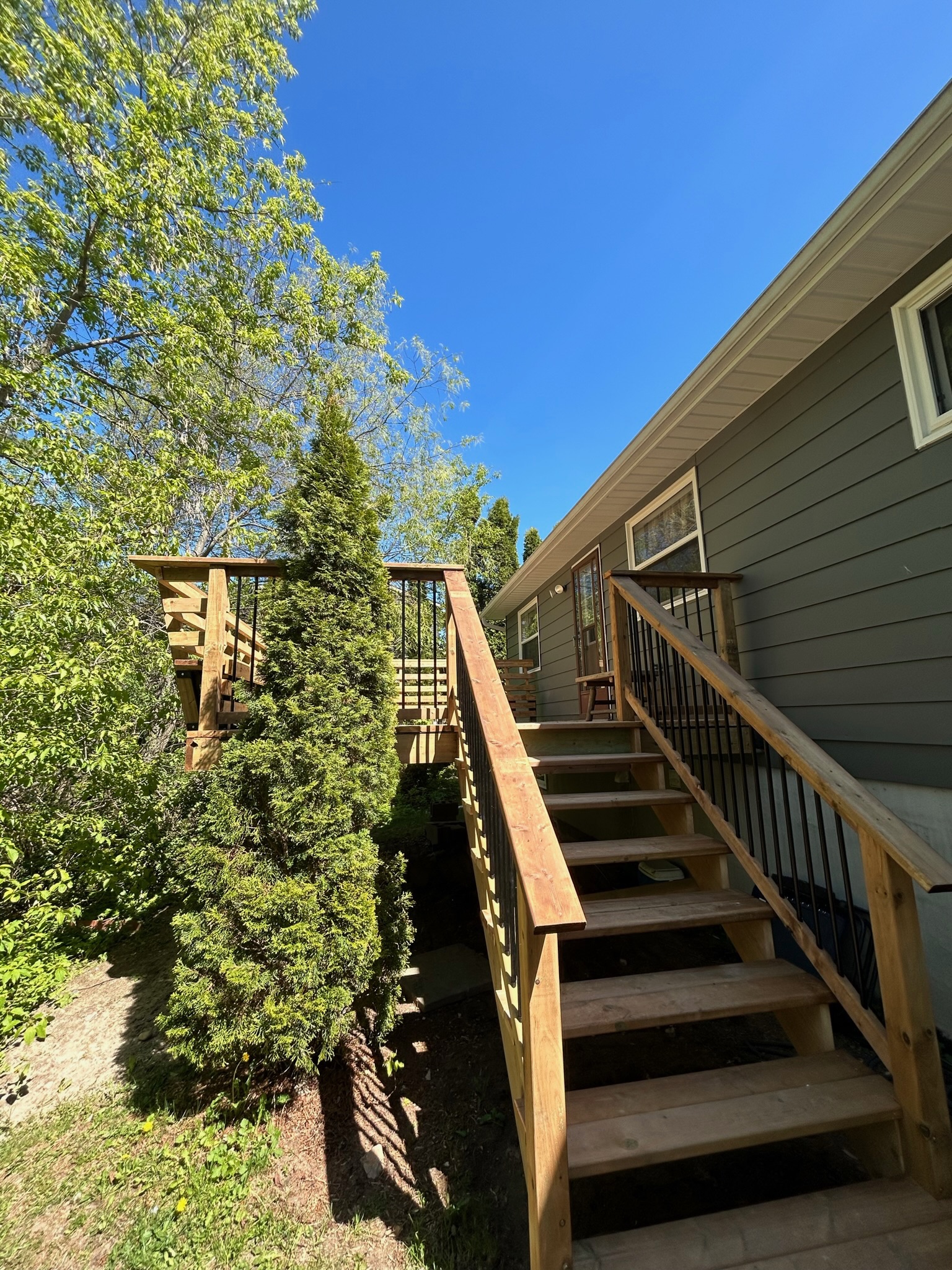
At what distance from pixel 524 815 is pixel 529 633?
8444 millimetres

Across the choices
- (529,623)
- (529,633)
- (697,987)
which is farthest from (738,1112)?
(529,623)

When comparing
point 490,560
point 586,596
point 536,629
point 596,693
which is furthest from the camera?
point 490,560

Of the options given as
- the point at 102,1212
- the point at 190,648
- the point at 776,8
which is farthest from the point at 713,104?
the point at 102,1212

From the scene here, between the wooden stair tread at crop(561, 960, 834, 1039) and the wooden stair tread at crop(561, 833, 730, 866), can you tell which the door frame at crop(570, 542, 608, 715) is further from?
the wooden stair tread at crop(561, 960, 834, 1039)

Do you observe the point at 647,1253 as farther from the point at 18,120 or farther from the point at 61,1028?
the point at 18,120

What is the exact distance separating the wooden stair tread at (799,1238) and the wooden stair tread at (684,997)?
41 centimetres

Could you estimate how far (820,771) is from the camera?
1.80m

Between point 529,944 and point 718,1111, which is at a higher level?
point 529,944

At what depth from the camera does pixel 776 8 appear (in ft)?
12.3

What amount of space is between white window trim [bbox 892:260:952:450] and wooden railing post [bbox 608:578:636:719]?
1687mm

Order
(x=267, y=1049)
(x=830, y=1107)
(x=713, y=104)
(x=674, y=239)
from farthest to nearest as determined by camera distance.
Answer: (x=674, y=239)
(x=713, y=104)
(x=267, y=1049)
(x=830, y=1107)

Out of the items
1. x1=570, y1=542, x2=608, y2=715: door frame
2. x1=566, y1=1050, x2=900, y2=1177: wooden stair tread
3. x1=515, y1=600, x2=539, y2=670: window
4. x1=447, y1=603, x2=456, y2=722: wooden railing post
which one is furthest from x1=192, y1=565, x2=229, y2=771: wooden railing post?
x1=515, y1=600, x2=539, y2=670: window

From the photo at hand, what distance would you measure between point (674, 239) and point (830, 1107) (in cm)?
738

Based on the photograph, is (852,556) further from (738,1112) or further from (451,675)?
(738,1112)
